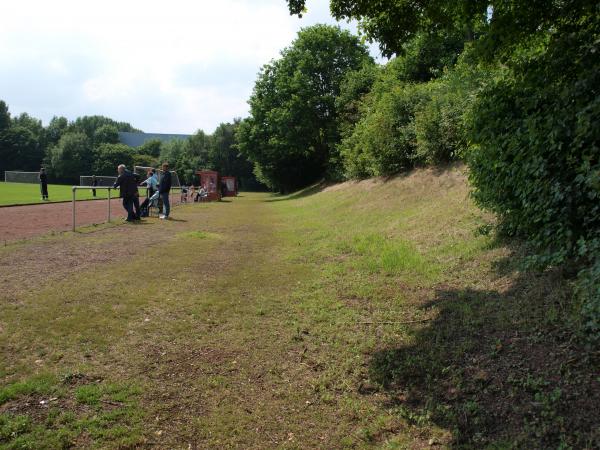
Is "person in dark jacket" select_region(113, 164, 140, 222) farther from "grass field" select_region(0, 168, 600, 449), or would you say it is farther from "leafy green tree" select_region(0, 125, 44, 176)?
"leafy green tree" select_region(0, 125, 44, 176)

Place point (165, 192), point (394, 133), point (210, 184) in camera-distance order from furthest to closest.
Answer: point (210, 184), point (394, 133), point (165, 192)

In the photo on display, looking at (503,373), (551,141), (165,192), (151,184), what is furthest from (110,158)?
(503,373)

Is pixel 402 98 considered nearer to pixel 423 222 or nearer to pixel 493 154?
pixel 423 222

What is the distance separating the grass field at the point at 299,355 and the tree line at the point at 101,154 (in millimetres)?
69807

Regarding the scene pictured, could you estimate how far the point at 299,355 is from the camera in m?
4.43

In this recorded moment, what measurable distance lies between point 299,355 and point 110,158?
319ft

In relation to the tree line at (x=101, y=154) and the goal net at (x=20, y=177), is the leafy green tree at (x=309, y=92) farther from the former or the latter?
the goal net at (x=20, y=177)

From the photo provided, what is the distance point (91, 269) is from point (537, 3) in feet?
23.8

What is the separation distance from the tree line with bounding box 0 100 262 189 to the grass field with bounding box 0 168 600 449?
69.8 meters

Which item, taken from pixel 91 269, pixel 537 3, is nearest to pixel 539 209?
pixel 537 3

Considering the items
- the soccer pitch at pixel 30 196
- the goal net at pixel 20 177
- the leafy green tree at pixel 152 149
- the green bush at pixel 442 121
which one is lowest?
the soccer pitch at pixel 30 196

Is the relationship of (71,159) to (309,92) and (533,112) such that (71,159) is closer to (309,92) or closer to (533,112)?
(309,92)

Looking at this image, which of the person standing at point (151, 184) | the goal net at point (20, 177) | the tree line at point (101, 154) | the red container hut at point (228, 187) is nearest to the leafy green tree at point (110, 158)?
the tree line at point (101, 154)

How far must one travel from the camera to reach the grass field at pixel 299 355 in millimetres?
3102
